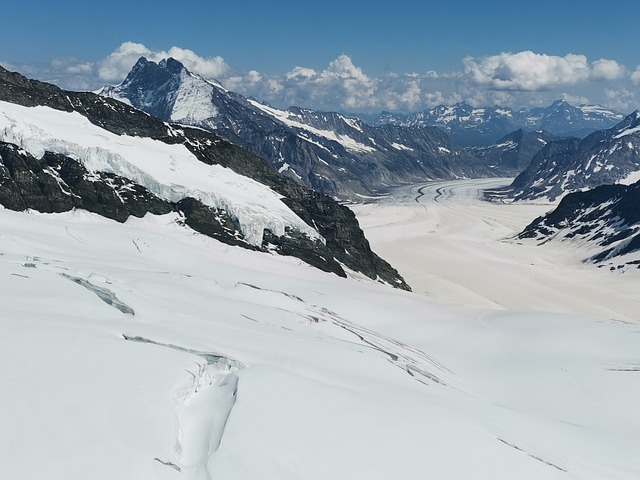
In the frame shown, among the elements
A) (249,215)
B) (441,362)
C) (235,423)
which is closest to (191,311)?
(235,423)

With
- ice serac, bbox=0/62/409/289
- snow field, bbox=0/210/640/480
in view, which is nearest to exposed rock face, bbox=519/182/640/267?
ice serac, bbox=0/62/409/289

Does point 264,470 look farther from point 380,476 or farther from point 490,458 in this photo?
point 490,458

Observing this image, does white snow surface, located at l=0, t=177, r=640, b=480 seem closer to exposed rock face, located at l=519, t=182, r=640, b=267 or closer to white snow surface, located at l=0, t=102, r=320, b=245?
white snow surface, located at l=0, t=102, r=320, b=245

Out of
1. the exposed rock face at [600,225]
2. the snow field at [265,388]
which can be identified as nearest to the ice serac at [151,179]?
the snow field at [265,388]

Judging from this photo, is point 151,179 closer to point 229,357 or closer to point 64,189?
point 64,189

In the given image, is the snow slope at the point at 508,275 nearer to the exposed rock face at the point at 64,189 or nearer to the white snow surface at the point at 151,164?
the white snow surface at the point at 151,164

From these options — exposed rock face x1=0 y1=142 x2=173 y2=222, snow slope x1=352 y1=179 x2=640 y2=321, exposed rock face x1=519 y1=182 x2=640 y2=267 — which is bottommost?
snow slope x1=352 y1=179 x2=640 y2=321

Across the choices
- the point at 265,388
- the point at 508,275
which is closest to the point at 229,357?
the point at 265,388
